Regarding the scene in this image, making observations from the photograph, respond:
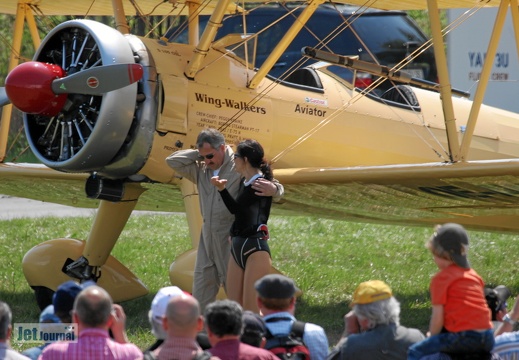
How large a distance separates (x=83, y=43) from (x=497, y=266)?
5.46 m

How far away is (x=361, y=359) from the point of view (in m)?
4.56

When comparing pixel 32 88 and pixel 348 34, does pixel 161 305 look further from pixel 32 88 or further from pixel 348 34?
pixel 348 34

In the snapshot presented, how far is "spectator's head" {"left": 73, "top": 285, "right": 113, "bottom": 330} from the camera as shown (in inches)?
161

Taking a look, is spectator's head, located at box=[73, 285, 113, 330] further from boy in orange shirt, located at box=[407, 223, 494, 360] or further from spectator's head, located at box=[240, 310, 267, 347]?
boy in orange shirt, located at box=[407, 223, 494, 360]

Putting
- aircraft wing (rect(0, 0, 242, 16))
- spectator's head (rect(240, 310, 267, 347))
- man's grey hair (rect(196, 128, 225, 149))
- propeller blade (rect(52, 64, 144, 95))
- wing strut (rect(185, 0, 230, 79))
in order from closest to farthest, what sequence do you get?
1. spectator's head (rect(240, 310, 267, 347))
2. man's grey hair (rect(196, 128, 225, 149))
3. propeller blade (rect(52, 64, 144, 95))
4. wing strut (rect(185, 0, 230, 79))
5. aircraft wing (rect(0, 0, 242, 16))

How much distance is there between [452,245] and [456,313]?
11.6 inches

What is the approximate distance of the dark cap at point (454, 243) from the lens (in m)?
4.64

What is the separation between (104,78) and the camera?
734 cm

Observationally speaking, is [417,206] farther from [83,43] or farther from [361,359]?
[361,359]

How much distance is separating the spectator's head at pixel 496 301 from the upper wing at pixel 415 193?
224 cm

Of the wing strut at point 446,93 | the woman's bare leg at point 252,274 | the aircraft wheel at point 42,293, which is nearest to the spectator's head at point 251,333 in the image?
the woman's bare leg at point 252,274

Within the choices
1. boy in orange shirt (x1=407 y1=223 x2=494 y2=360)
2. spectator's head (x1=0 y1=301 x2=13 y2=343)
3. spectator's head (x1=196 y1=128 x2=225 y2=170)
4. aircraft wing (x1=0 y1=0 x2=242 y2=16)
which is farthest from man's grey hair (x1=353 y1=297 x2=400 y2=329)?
aircraft wing (x1=0 y1=0 x2=242 y2=16)

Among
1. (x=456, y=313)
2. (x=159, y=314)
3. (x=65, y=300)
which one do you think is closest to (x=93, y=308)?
(x=159, y=314)

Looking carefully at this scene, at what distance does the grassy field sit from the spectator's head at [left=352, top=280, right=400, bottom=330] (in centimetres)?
276
